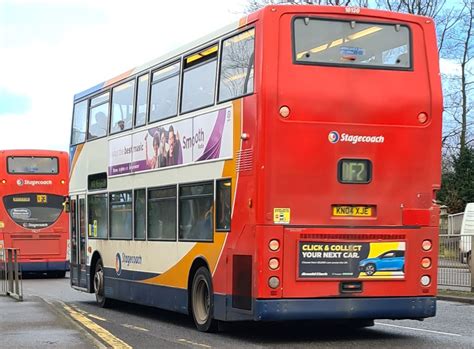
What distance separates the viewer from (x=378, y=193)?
11125 millimetres

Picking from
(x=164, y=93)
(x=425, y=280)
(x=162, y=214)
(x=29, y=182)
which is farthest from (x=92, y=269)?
(x=29, y=182)

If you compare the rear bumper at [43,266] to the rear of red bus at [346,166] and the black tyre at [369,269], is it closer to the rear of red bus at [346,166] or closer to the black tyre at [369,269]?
the rear of red bus at [346,166]

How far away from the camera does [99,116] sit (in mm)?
17312

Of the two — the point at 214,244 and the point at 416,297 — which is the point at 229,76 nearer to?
the point at 214,244

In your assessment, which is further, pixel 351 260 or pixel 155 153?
pixel 155 153

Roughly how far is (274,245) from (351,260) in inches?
41.1

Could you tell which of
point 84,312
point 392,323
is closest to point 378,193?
point 392,323

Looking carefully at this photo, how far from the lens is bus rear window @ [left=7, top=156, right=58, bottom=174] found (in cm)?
2908

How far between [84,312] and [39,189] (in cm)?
1433

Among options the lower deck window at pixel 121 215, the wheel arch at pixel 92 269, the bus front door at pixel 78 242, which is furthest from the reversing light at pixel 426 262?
the bus front door at pixel 78 242

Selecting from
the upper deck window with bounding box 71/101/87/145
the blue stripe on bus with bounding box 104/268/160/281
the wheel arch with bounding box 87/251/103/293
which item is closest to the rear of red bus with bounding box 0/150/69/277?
the upper deck window with bounding box 71/101/87/145

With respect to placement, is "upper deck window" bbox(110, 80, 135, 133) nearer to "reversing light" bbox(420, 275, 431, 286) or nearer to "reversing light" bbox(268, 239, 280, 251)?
"reversing light" bbox(268, 239, 280, 251)

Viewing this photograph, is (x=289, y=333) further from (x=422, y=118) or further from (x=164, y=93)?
(x=164, y=93)

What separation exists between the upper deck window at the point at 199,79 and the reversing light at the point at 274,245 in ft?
8.39
